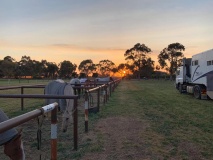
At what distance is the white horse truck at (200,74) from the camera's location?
19.9m

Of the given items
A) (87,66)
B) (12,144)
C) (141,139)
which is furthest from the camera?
(87,66)

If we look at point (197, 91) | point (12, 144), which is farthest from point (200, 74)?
point (12, 144)

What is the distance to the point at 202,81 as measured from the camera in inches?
832

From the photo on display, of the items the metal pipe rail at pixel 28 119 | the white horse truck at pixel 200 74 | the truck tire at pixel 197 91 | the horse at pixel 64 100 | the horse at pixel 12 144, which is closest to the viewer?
the metal pipe rail at pixel 28 119

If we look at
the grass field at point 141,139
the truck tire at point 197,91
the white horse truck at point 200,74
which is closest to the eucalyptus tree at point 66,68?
the white horse truck at point 200,74

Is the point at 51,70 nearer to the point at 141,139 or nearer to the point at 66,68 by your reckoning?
the point at 66,68

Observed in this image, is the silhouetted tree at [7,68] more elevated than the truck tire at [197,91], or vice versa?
the silhouetted tree at [7,68]

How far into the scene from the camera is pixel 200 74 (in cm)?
2155

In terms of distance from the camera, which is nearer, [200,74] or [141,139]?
[141,139]

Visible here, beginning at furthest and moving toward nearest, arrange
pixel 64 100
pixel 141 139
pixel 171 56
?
pixel 171 56 < pixel 64 100 < pixel 141 139

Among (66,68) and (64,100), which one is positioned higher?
(66,68)

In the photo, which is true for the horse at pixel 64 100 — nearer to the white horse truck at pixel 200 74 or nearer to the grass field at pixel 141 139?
the grass field at pixel 141 139

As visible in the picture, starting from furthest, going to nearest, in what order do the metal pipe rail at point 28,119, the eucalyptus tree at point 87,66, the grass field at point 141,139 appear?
the eucalyptus tree at point 87,66, the grass field at point 141,139, the metal pipe rail at point 28,119

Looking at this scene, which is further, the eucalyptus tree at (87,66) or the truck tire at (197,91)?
the eucalyptus tree at (87,66)
